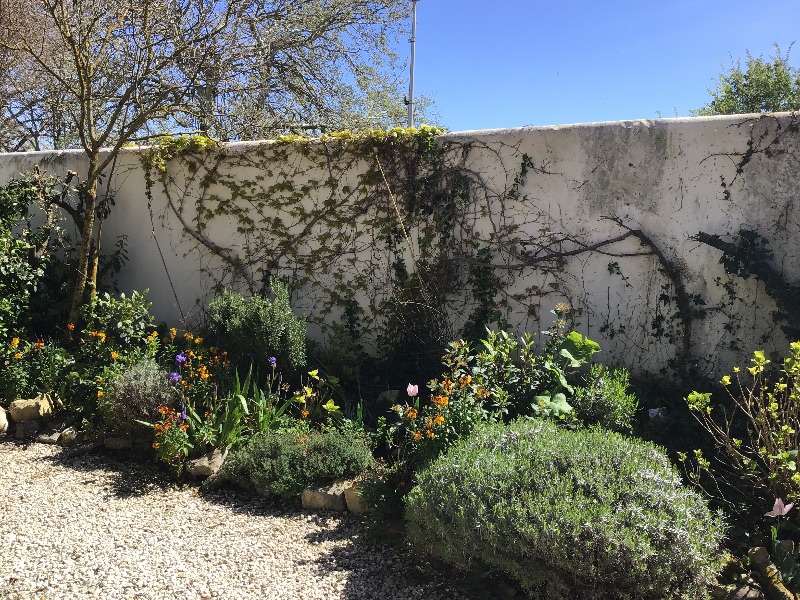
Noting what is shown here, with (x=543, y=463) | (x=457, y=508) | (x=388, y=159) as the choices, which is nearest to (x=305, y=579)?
(x=457, y=508)

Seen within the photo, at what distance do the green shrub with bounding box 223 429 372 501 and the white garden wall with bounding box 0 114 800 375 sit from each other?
1931mm

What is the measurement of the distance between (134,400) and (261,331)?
1.05m

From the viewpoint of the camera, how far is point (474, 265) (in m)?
5.57

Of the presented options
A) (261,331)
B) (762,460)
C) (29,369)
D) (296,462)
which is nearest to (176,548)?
(296,462)

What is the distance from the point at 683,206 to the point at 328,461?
10.6 ft

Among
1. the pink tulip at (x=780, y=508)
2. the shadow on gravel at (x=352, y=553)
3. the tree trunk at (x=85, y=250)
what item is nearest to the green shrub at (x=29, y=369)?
the tree trunk at (x=85, y=250)

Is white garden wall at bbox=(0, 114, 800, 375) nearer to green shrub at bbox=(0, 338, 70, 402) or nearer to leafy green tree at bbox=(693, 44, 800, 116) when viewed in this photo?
green shrub at bbox=(0, 338, 70, 402)

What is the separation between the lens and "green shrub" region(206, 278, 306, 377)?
510 cm

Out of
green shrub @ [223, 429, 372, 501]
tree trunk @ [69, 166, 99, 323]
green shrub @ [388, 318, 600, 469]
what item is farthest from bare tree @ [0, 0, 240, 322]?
green shrub @ [388, 318, 600, 469]

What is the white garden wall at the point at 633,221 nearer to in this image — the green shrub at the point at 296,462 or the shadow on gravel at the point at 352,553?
the green shrub at the point at 296,462

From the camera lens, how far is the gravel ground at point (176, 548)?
3.13 m

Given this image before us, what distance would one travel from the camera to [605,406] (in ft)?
13.5

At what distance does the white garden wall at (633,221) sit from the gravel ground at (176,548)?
8.04 feet

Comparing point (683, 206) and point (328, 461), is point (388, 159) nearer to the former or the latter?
point (683, 206)
